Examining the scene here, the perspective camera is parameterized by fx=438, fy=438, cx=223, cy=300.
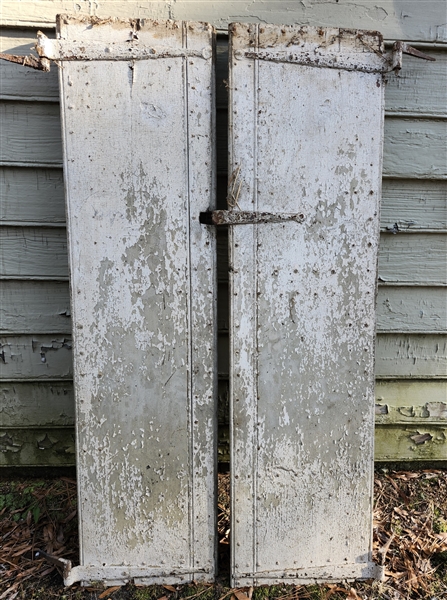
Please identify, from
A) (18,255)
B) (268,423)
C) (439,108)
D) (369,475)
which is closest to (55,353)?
(18,255)

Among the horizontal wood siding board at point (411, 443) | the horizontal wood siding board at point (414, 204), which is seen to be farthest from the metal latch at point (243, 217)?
the horizontal wood siding board at point (411, 443)

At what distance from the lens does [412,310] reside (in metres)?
2.18

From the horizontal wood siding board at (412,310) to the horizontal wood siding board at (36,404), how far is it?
5.25 ft

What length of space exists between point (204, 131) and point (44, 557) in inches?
76.0

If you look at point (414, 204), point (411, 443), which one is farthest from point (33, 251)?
point (411, 443)

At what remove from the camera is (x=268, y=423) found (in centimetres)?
179

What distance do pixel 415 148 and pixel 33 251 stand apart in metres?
1.86

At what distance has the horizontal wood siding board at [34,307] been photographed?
209 centimetres

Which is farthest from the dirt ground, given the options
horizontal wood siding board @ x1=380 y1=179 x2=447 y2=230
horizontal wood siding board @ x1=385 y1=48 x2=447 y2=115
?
horizontal wood siding board @ x1=385 y1=48 x2=447 y2=115

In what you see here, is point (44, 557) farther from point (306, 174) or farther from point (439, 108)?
point (439, 108)

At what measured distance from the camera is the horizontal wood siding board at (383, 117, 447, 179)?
205 cm

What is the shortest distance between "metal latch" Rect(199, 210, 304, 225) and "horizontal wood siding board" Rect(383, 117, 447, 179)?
0.68 metres

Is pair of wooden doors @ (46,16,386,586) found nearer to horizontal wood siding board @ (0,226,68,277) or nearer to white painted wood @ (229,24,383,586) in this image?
white painted wood @ (229,24,383,586)

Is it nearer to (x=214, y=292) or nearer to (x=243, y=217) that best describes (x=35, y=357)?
(x=214, y=292)
